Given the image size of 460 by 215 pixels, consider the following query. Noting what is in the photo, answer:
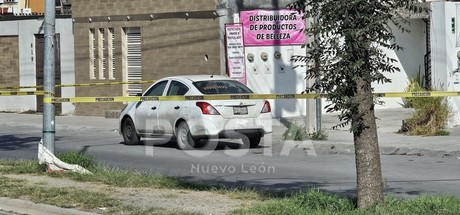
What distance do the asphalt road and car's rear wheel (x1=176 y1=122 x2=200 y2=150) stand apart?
0.19 metres

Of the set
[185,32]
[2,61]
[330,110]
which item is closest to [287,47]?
[185,32]

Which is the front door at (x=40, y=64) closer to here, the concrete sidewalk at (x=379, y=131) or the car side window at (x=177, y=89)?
the concrete sidewalk at (x=379, y=131)

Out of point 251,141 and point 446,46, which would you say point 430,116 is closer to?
point 446,46

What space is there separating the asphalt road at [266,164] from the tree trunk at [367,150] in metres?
2.87

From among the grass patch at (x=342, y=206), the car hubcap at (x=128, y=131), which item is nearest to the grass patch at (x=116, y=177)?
the grass patch at (x=342, y=206)

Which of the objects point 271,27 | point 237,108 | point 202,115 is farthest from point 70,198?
point 271,27

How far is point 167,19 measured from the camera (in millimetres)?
26750

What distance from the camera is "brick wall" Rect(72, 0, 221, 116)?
84.1 feet

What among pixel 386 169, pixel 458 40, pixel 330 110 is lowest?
pixel 386 169

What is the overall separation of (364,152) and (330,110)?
1.88 feet

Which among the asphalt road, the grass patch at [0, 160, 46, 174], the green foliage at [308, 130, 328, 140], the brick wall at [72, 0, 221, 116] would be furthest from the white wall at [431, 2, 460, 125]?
the grass patch at [0, 160, 46, 174]

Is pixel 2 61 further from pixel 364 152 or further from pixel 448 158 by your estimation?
pixel 364 152

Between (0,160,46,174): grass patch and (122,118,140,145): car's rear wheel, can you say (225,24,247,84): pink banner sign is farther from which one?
(0,160,46,174): grass patch

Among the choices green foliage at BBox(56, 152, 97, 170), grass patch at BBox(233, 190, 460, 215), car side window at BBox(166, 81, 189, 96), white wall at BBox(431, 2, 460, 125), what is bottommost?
grass patch at BBox(233, 190, 460, 215)
